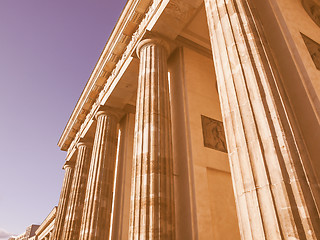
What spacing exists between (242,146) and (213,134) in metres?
5.61

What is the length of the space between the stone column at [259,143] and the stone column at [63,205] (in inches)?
622

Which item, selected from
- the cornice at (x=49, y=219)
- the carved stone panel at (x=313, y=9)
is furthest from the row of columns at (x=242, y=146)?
the cornice at (x=49, y=219)

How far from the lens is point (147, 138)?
7996 millimetres

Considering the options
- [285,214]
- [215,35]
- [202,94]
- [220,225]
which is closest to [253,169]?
Answer: [285,214]

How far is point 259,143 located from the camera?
375cm

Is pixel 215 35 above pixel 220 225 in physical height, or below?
above

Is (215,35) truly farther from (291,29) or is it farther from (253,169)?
(253,169)

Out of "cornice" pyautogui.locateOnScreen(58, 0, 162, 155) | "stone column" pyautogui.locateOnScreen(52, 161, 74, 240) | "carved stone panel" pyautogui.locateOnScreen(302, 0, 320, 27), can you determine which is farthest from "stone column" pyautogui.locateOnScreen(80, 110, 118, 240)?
"carved stone panel" pyautogui.locateOnScreen(302, 0, 320, 27)

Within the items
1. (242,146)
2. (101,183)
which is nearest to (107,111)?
(101,183)

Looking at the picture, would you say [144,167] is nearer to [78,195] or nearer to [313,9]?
[313,9]

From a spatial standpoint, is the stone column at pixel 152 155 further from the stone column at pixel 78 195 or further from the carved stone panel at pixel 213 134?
the stone column at pixel 78 195

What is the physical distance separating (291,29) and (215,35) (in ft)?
5.95

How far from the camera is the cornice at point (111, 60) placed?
11461mm

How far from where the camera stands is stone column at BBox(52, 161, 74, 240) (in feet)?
52.5
